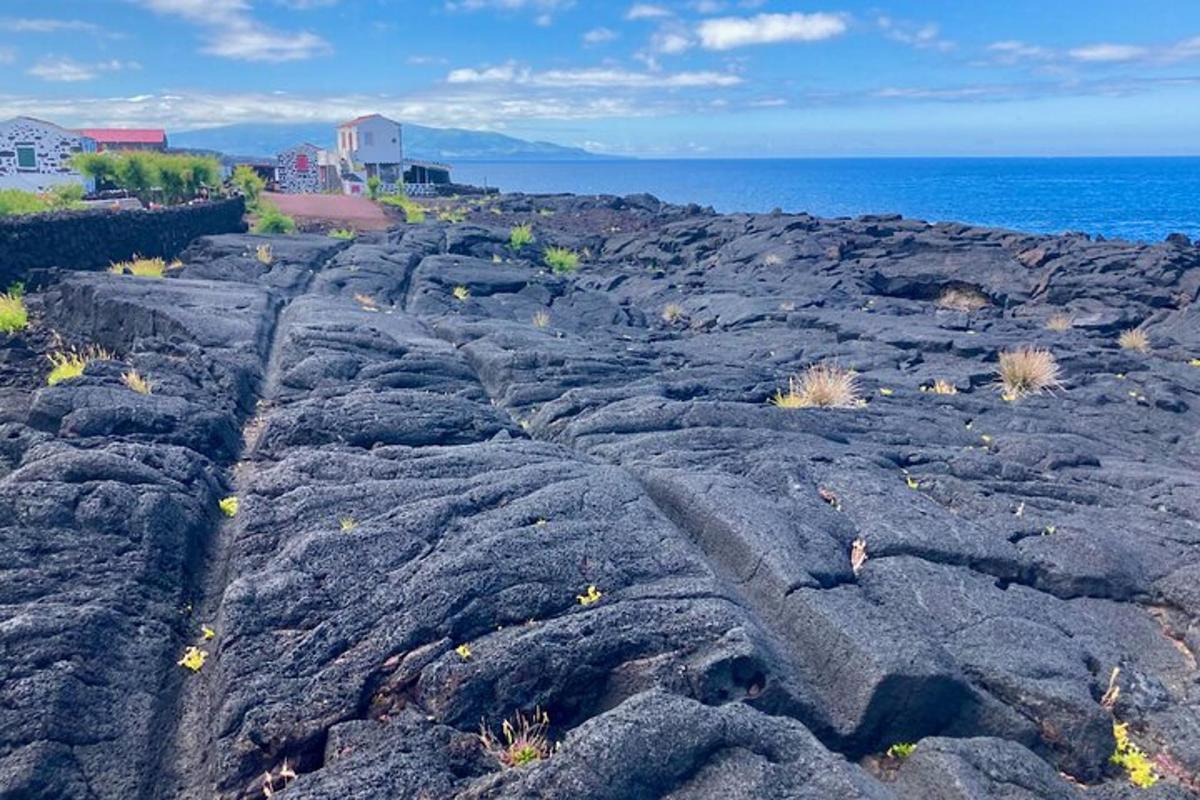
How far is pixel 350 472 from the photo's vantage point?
44.2 ft

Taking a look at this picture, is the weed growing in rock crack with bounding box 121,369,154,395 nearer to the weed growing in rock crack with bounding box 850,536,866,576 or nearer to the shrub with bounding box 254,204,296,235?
the weed growing in rock crack with bounding box 850,536,866,576

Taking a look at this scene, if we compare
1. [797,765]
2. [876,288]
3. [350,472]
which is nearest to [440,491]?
[350,472]

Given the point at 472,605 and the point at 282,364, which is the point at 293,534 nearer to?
the point at 472,605

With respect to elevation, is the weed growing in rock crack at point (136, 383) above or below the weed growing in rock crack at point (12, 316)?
below

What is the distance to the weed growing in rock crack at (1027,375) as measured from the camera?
22.8 metres

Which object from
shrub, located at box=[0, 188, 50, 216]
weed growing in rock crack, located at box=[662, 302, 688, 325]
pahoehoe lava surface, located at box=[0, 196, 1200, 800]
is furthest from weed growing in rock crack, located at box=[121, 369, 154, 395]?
shrub, located at box=[0, 188, 50, 216]

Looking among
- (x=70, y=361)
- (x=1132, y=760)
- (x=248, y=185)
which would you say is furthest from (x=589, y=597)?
(x=248, y=185)

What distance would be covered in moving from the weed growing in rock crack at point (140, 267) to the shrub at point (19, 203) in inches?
181

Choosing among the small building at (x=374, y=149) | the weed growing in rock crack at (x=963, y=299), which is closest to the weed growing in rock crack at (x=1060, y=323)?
A: the weed growing in rock crack at (x=963, y=299)

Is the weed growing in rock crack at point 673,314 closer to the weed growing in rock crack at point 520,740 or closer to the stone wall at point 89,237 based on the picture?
the stone wall at point 89,237

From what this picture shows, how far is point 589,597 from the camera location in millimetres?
10227

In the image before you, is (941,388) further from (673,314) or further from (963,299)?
(963,299)

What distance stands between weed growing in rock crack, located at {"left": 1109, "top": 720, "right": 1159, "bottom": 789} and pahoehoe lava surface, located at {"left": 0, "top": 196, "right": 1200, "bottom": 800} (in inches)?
6.4

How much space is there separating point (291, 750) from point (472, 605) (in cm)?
230
